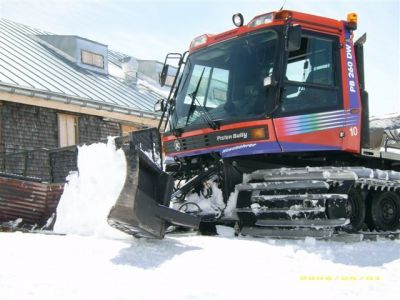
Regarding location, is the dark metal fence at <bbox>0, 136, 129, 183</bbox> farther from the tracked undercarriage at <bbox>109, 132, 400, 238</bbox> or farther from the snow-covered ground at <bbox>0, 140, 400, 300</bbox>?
the snow-covered ground at <bbox>0, 140, 400, 300</bbox>

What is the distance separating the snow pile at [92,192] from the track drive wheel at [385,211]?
142 inches

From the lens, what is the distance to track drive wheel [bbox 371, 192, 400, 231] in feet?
26.1

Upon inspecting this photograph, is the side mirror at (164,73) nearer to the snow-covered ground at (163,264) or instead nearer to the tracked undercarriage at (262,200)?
the tracked undercarriage at (262,200)

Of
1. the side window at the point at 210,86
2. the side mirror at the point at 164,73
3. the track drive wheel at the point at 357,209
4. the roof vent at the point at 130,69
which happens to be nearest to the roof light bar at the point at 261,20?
the side window at the point at 210,86

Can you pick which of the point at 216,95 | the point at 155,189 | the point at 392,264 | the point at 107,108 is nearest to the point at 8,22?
the point at 107,108

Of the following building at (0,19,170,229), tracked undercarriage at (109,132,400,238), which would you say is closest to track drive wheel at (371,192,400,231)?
tracked undercarriage at (109,132,400,238)

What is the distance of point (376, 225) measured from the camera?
26.1 feet

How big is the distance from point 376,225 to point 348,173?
4.70ft

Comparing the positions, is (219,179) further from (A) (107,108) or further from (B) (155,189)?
(A) (107,108)

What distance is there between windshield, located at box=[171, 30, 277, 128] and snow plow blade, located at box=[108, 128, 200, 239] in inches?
67.4

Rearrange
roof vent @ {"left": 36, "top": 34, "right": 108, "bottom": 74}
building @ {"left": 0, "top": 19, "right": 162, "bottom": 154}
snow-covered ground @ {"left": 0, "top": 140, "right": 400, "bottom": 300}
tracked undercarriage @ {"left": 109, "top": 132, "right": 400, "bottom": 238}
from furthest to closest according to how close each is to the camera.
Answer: roof vent @ {"left": 36, "top": 34, "right": 108, "bottom": 74} → building @ {"left": 0, "top": 19, "right": 162, "bottom": 154} → tracked undercarriage @ {"left": 109, "top": 132, "right": 400, "bottom": 238} → snow-covered ground @ {"left": 0, "top": 140, "right": 400, "bottom": 300}

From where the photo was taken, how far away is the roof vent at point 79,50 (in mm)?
21391

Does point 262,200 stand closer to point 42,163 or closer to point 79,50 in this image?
point 42,163

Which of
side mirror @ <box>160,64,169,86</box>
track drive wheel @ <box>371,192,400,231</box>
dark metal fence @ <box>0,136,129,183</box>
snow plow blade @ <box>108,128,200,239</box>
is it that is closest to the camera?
snow plow blade @ <box>108,128,200,239</box>
